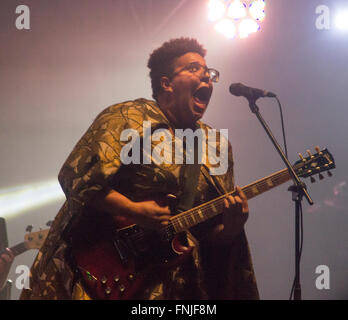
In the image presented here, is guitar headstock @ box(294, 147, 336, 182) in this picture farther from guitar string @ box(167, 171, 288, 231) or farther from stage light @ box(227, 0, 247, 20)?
stage light @ box(227, 0, 247, 20)

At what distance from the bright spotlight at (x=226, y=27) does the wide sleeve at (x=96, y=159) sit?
0.86m

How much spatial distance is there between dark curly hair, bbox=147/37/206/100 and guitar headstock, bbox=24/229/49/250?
896 millimetres

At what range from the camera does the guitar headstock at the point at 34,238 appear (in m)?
1.99

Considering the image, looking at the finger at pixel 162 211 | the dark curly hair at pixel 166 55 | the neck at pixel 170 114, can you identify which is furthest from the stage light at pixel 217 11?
the finger at pixel 162 211

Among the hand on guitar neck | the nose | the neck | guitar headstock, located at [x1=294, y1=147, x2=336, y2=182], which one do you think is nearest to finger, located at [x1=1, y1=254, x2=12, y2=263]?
the hand on guitar neck

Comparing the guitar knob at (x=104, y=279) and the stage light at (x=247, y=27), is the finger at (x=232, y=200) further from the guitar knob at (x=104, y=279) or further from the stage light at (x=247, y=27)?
the stage light at (x=247, y=27)

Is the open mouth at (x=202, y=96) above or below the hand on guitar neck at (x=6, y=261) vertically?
above

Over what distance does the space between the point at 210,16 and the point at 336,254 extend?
1547 mm

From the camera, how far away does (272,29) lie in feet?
7.93

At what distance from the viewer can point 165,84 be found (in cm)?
207

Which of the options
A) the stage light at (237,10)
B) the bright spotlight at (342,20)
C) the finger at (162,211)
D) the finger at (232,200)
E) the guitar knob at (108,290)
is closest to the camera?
the guitar knob at (108,290)

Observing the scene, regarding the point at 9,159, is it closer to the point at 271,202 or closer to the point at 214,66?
the point at 214,66

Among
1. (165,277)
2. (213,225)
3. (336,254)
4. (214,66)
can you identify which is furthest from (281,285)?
(214,66)

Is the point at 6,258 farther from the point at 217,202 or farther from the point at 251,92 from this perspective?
the point at 251,92
